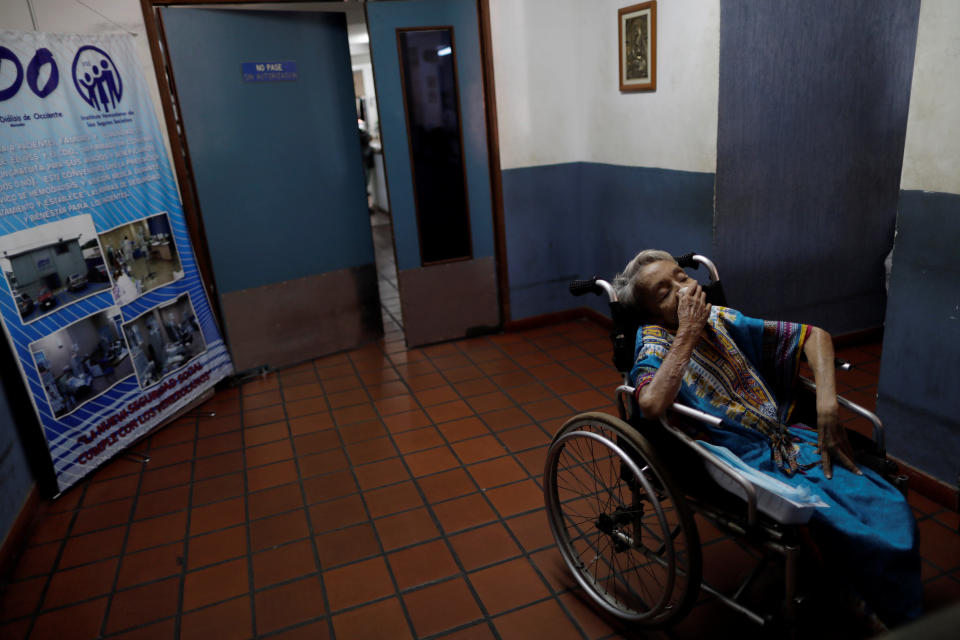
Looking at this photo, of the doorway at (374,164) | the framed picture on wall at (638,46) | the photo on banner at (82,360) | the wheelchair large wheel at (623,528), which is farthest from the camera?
the doorway at (374,164)

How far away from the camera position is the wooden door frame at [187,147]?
135 inches

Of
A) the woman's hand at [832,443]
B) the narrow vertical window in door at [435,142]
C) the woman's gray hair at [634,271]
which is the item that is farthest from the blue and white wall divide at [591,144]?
the woman's hand at [832,443]

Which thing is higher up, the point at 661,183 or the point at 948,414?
the point at 661,183

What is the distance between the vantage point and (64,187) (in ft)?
9.67

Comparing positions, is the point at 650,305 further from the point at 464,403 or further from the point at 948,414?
the point at 464,403

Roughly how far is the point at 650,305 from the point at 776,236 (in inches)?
73.2

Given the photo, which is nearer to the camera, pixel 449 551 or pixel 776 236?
pixel 449 551

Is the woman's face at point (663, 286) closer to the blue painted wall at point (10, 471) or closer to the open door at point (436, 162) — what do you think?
the open door at point (436, 162)

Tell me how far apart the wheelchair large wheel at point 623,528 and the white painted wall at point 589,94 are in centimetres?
180

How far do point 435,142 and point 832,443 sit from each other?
3.02 meters

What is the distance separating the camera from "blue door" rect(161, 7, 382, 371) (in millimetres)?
3578

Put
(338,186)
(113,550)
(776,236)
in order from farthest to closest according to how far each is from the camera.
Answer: (338,186) → (776,236) → (113,550)

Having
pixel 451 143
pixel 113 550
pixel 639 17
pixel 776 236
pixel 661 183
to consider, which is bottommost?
pixel 113 550

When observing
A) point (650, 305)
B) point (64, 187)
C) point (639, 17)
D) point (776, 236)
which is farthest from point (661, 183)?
point (64, 187)
